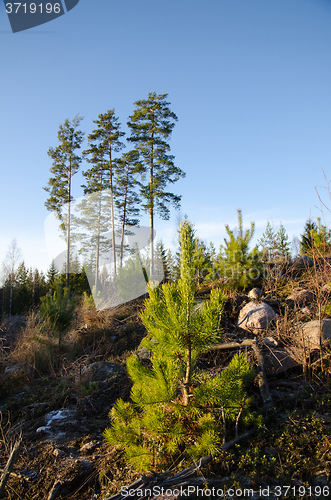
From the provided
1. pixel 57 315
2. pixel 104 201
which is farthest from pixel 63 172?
pixel 57 315

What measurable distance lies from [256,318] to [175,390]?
3154mm

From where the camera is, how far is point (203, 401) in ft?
8.75

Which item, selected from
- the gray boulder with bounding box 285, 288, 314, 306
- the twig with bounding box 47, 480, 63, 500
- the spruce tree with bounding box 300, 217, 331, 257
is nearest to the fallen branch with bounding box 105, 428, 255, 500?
the twig with bounding box 47, 480, 63, 500

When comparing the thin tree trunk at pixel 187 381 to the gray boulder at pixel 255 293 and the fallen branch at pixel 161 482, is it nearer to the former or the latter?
the fallen branch at pixel 161 482

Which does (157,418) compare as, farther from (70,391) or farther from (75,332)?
(75,332)

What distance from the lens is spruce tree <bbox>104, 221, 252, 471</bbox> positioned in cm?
255

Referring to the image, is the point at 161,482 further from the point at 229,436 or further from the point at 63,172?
the point at 63,172

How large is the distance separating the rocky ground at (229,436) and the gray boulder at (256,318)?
0.02 m

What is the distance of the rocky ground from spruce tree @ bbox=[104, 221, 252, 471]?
0.33 meters

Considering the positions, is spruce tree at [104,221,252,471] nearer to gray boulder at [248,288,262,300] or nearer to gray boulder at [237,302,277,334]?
gray boulder at [237,302,277,334]

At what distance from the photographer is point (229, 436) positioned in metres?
3.00

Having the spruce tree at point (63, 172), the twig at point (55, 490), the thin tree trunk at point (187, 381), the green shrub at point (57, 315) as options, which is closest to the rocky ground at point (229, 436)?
the twig at point (55, 490)

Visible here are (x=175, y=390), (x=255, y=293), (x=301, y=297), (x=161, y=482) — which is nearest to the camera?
(x=161, y=482)

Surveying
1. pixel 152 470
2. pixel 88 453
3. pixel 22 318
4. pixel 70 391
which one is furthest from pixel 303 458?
pixel 22 318
